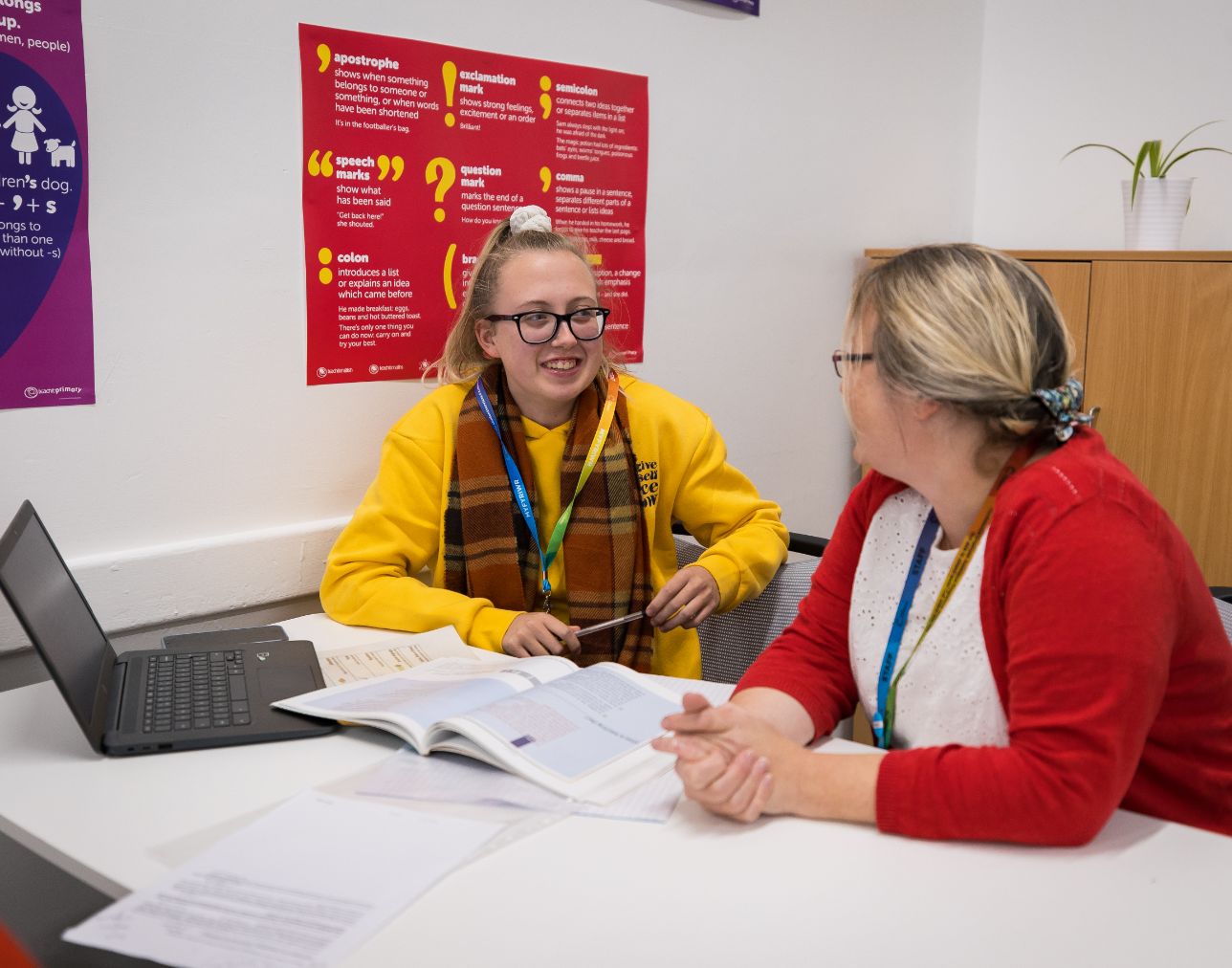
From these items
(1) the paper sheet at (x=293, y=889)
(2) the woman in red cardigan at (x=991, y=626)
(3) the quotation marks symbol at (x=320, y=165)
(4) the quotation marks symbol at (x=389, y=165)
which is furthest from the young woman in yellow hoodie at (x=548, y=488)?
(1) the paper sheet at (x=293, y=889)

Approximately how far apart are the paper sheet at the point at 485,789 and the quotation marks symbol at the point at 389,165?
4.28ft

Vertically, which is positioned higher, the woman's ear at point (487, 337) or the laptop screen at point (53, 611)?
the woman's ear at point (487, 337)

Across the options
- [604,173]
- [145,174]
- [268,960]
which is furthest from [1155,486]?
[268,960]

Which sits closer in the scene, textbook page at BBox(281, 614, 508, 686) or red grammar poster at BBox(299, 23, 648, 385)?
textbook page at BBox(281, 614, 508, 686)

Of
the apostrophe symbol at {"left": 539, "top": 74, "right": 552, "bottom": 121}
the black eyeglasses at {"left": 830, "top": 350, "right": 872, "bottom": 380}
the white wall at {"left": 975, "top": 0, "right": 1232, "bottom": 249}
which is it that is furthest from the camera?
the white wall at {"left": 975, "top": 0, "right": 1232, "bottom": 249}

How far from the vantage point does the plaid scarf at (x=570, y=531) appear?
7.02 feet

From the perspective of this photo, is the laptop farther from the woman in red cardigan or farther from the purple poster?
the woman in red cardigan

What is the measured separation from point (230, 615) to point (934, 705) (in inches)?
54.2

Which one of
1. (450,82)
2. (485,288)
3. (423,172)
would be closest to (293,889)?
(485,288)

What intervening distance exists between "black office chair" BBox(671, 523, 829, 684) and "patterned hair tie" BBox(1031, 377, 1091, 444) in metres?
0.93

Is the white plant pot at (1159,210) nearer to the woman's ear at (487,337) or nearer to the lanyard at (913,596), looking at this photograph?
the woman's ear at (487,337)

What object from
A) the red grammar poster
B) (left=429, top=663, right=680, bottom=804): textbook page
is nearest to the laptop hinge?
(left=429, top=663, right=680, bottom=804): textbook page

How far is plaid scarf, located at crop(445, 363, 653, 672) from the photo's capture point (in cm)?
214

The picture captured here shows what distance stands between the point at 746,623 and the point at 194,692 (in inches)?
42.3
